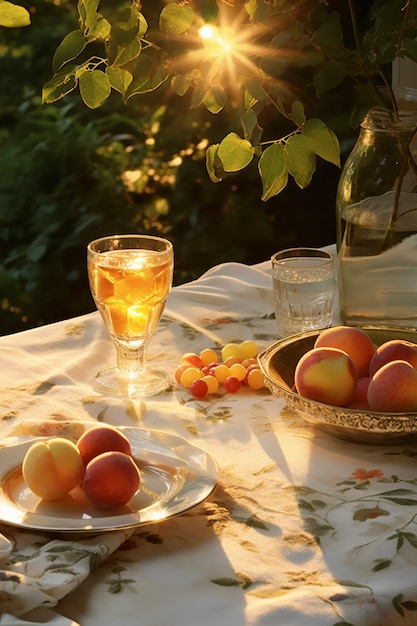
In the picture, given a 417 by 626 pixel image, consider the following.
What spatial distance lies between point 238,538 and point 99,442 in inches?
6.3

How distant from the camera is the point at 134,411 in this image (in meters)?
1.21

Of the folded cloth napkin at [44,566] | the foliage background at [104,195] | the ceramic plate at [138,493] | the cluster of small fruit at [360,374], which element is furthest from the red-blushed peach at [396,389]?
the foliage background at [104,195]

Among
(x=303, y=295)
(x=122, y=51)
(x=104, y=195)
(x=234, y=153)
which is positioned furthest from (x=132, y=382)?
(x=104, y=195)

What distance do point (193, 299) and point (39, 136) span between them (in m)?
1.57

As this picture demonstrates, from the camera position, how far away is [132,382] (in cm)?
129

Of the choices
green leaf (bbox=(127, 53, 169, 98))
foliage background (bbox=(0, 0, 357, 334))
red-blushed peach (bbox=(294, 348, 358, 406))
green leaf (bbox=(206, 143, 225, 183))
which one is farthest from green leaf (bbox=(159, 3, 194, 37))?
foliage background (bbox=(0, 0, 357, 334))

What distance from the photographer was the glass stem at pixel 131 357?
1.33m

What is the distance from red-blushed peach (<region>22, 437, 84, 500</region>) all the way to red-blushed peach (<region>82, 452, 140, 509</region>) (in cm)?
1

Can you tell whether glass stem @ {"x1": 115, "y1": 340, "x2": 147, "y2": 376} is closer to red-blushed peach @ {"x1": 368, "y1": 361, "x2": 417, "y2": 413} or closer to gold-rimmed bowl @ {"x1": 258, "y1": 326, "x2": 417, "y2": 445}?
gold-rimmed bowl @ {"x1": 258, "y1": 326, "x2": 417, "y2": 445}

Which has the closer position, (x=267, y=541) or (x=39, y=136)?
(x=267, y=541)

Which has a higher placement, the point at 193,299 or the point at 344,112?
the point at 344,112

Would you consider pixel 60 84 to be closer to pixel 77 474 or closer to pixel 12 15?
pixel 12 15

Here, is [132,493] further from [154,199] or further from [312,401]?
[154,199]

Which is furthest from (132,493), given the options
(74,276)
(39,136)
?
(39,136)
